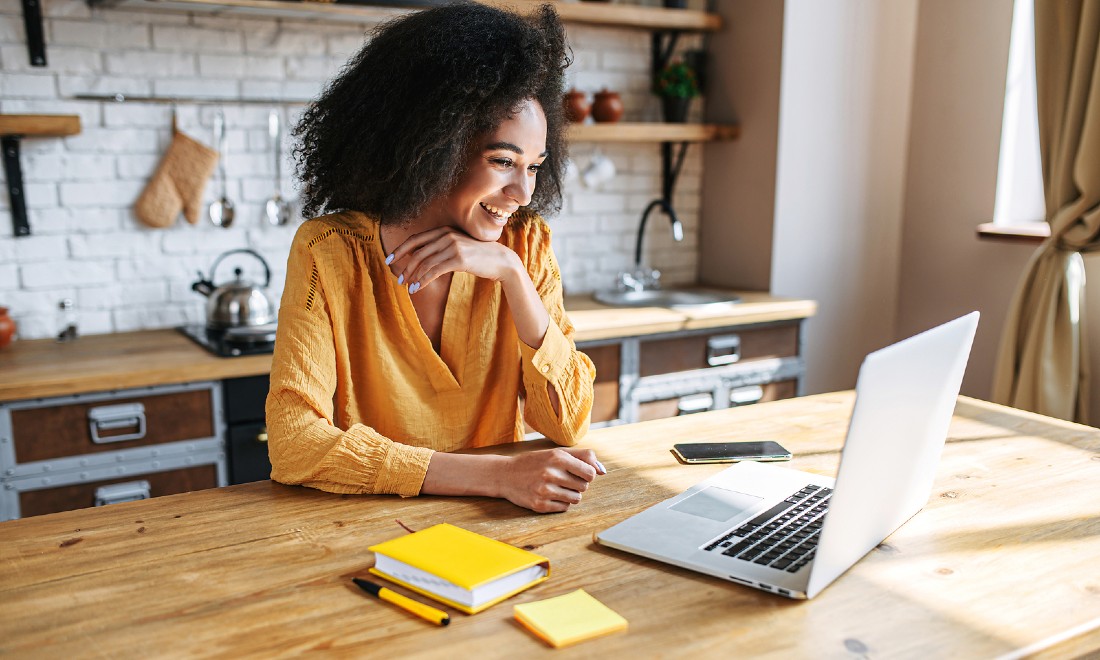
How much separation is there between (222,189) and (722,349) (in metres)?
1.68

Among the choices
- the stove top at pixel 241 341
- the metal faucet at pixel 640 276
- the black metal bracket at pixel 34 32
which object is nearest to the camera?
the stove top at pixel 241 341

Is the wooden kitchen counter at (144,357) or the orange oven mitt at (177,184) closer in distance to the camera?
the wooden kitchen counter at (144,357)

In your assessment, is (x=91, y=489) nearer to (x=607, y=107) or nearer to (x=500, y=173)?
(x=500, y=173)

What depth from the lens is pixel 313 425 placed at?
1.43m

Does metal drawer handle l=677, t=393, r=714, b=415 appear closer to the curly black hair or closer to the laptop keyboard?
the curly black hair

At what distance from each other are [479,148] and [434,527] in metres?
0.75

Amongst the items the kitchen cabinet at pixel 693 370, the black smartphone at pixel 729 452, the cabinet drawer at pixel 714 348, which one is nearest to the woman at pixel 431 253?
the black smartphone at pixel 729 452

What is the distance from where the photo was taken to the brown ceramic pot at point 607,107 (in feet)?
10.9

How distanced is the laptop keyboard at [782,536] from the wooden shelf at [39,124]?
2.17 m

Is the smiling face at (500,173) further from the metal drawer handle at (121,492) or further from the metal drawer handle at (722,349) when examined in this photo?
the metal drawer handle at (722,349)

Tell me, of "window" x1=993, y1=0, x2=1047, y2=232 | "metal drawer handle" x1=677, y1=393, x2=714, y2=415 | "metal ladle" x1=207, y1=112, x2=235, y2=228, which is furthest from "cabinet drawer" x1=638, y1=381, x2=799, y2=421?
"metal ladle" x1=207, y1=112, x2=235, y2=228

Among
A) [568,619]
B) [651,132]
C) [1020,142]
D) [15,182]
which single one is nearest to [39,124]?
[15,182]

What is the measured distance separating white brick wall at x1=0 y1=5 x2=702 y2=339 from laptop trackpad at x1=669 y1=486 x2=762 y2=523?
203cm

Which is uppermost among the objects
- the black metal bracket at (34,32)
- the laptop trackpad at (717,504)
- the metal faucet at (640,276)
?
the black metal bracket at (34,32)
